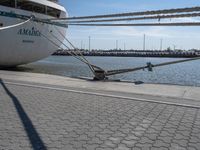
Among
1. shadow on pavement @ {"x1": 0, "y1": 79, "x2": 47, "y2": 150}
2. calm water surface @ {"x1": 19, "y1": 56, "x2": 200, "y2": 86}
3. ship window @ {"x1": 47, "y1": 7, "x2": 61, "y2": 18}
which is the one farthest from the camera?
ship window @ {"x1": 47, "y1": 7, "x2": 61, "y2": 18}

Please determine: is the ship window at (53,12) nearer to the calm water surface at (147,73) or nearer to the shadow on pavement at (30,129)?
the calm water surface at (147,73)

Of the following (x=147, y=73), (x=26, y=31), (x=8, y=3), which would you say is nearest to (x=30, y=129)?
(x=8, y=3)

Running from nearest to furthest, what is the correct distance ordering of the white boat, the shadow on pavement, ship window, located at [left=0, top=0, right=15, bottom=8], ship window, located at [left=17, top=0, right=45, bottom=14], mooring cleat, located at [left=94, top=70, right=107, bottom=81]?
the shadow on pavement
mooring cleat, located at [left=94, top=70, right=107, bottom=81]
ship window, located at [left=0, top=0, right=15, bottom=8]
the white boat
ship window, located at [left=17, top=0, right=45, bottom=14]

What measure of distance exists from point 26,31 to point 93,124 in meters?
14.7

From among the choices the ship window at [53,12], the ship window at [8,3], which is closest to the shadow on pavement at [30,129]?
the ship window at [8,3]

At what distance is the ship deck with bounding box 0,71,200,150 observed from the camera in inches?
182

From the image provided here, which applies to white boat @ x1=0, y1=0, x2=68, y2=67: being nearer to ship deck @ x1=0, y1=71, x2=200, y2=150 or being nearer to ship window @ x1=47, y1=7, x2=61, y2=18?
ship window @ x1=47, y1=7, x2=61, y2=18

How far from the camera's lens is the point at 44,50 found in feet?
73.4

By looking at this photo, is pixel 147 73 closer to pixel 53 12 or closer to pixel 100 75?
pixel 53 12

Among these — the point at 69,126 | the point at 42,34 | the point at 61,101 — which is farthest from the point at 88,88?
the point at 42,34

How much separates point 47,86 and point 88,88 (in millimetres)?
1314

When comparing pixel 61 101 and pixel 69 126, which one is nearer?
pixel 69 126

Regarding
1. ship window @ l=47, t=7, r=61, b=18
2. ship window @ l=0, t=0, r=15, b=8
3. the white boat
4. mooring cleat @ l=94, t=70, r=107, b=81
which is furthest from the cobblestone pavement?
ship window @ l=47, t=7, r=61, b=18

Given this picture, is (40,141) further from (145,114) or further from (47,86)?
(47,86)
